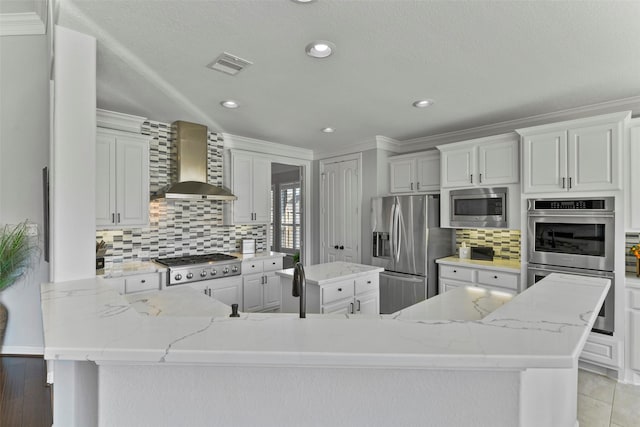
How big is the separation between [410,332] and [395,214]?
10.8ft

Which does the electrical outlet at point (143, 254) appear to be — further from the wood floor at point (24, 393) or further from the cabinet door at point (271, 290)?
the cabinet door at point (271, 290)

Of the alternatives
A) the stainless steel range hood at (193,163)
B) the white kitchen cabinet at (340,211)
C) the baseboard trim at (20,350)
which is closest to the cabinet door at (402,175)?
the white kitchen cabinet at (340,211)

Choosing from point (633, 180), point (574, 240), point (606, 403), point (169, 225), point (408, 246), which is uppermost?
point (633, 180)

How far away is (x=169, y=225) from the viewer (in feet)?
13.0

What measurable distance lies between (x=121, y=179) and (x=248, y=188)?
5.16 feet

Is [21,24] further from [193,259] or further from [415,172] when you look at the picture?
[415,172]

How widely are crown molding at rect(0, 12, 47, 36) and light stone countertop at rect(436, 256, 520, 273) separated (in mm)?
4723

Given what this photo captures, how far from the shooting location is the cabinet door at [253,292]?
407 cm

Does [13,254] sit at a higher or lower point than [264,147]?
lower

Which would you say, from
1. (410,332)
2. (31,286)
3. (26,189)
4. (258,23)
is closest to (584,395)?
(410,332)

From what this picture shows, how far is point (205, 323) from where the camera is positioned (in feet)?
3.37

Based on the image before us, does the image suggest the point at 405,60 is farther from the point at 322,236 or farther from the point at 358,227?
the point at 322,236

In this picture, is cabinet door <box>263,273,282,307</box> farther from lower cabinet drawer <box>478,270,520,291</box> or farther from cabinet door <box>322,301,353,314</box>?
lower cabinet drawer <box>478,270,520,291</box>

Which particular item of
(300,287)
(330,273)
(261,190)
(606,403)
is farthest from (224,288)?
(606,403)
